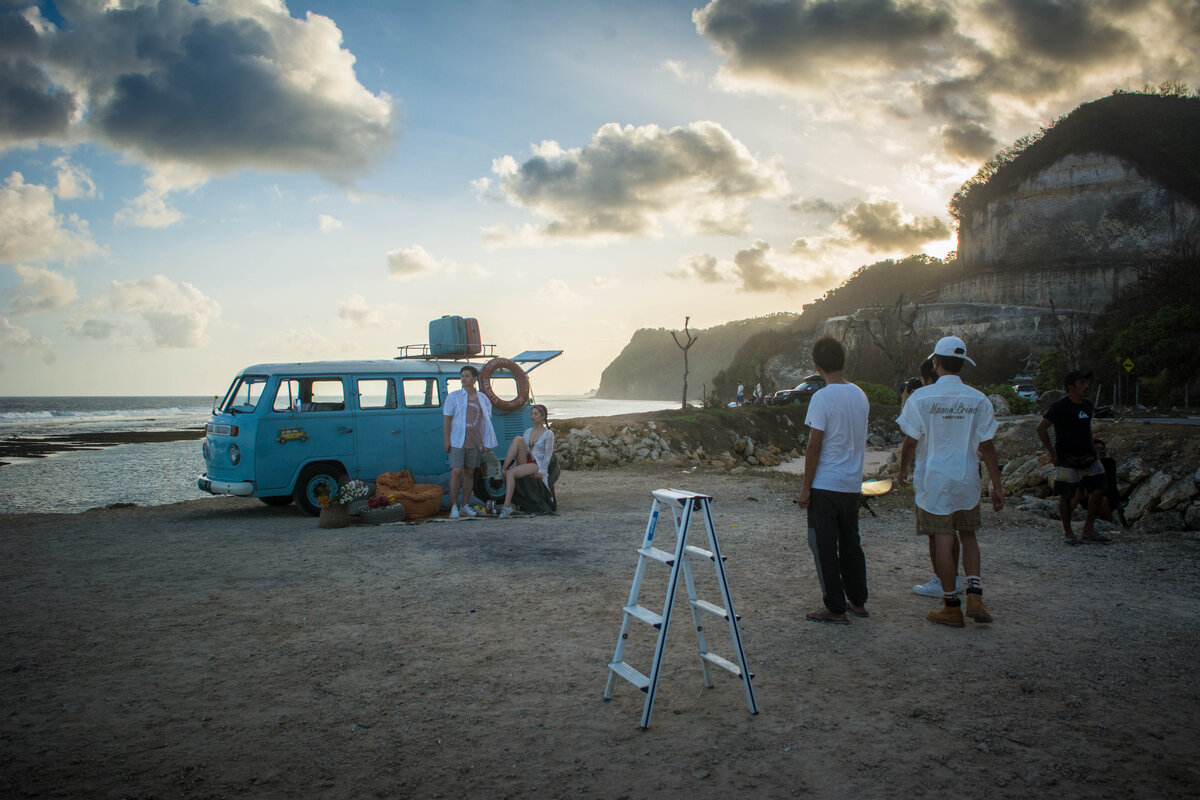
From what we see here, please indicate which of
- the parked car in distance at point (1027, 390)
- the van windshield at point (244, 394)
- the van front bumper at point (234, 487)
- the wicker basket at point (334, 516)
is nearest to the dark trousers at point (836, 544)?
the wicker basket at point (334, 516)

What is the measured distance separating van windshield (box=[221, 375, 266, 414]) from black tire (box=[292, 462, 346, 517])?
1190mm

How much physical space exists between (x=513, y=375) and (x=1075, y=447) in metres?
7.71

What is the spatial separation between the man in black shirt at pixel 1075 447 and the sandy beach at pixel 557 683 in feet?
2.15

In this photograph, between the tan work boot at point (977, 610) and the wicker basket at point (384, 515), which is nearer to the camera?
the tan work boot at point (977, 610)

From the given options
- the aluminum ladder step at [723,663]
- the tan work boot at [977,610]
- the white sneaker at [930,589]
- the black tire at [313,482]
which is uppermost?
the black tire at [313,482]

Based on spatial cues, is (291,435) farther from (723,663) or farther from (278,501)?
(723,663)

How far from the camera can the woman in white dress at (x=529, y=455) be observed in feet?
32.8

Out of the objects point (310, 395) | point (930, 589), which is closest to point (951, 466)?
point (930, 589)

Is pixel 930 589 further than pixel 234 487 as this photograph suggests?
No

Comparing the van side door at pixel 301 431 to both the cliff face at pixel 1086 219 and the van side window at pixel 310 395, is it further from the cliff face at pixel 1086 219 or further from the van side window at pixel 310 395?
the cliff face at pixel 1086 219

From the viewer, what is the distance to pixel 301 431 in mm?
10016

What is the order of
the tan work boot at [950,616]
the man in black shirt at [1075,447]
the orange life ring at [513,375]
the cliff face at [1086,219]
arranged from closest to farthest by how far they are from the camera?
the tan work boot at [950,616] → the man in black shirt at [1075,447] → the orange life ring at [513,375] → the cliff face at [1086,219]

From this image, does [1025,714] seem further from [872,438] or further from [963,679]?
[872,438]

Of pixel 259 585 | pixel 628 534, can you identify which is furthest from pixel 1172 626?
pixel 259 585
